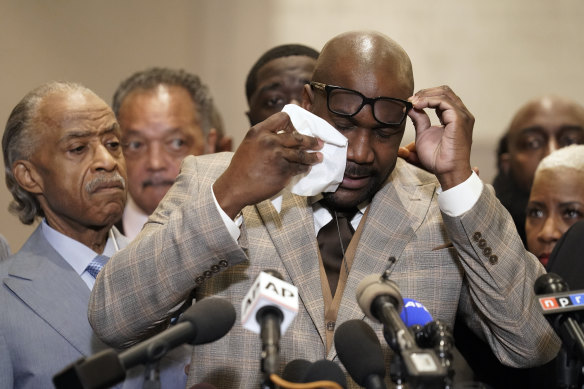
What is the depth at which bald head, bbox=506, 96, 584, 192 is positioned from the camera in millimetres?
4293

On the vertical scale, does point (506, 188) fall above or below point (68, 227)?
below

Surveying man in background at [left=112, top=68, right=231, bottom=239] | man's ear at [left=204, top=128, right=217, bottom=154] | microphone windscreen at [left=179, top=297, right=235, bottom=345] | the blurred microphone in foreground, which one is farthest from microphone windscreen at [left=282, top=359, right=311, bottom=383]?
man's ear at [left=204, top=128, right=217, bottom=154]

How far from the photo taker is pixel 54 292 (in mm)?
2850

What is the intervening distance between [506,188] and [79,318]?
2.77 m

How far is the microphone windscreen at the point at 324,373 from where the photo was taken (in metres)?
1.71

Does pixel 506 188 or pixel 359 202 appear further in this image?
pixel 506 188

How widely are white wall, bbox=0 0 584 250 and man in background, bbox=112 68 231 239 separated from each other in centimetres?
123

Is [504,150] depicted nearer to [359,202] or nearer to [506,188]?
[506,188]

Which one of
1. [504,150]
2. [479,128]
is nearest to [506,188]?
[504,150]

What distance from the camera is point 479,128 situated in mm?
5914

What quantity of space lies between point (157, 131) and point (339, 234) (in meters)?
1.76

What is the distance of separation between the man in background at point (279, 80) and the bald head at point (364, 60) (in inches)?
47.8

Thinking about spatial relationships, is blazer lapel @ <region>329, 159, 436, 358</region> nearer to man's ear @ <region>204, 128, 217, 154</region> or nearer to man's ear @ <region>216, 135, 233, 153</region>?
man's ear @ <region>204, 128, 217, 154</region>

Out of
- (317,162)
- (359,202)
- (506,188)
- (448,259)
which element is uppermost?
(317,162)
